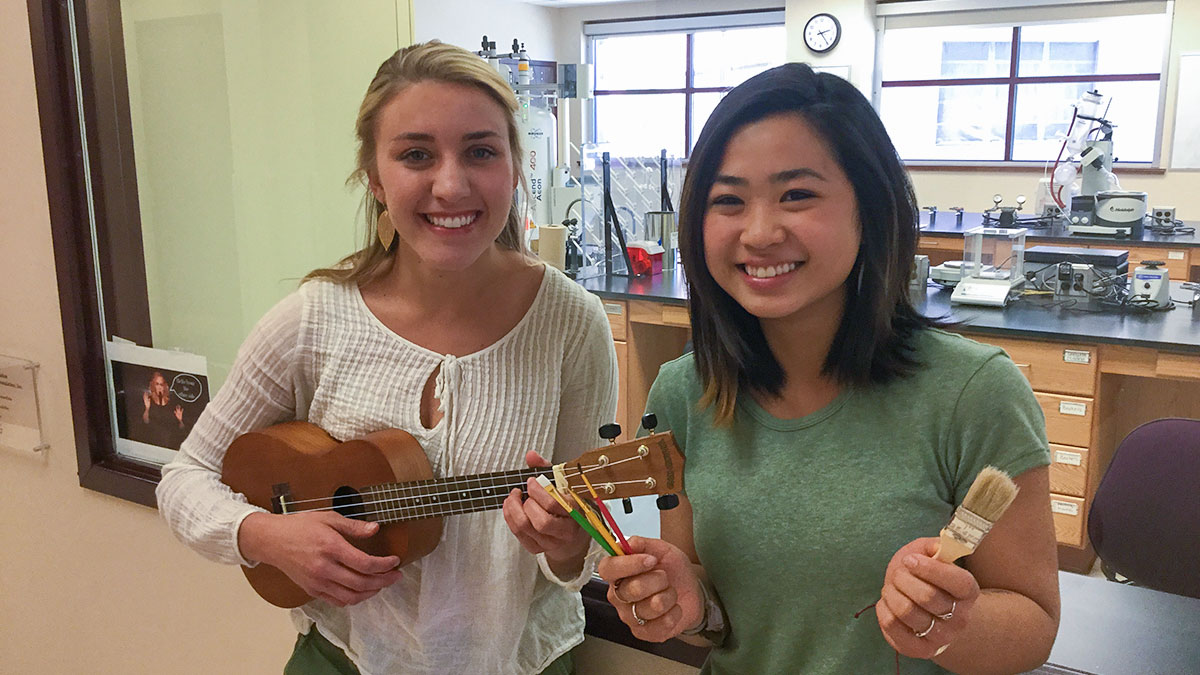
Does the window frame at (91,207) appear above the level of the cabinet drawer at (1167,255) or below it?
above

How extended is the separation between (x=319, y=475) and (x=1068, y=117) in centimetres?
825

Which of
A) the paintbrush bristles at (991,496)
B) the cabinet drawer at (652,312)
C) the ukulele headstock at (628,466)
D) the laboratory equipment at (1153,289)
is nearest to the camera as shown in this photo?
the paintbrush bristles at (991,496)

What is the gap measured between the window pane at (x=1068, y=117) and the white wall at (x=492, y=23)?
15.2 ft

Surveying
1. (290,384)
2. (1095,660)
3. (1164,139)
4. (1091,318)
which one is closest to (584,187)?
(1091,318)

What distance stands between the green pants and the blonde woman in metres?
0.03

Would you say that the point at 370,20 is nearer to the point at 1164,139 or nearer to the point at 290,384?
the point at 290,384

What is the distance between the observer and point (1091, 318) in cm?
287

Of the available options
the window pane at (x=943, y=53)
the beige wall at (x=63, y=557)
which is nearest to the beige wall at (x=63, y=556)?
the beige wall at (x=63, y=557)

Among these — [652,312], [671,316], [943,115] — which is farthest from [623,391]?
[943,115]

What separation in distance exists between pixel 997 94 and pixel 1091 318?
19.8 feet

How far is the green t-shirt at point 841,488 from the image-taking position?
847mm

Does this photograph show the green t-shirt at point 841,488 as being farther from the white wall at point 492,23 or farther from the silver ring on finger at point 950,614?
the white wall at point 492,23

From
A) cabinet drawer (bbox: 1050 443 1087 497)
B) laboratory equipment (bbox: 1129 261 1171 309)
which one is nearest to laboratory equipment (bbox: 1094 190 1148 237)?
laboratory equipment (bbox: 1129 261 1171 309)

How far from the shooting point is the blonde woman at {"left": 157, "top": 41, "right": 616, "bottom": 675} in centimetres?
110
